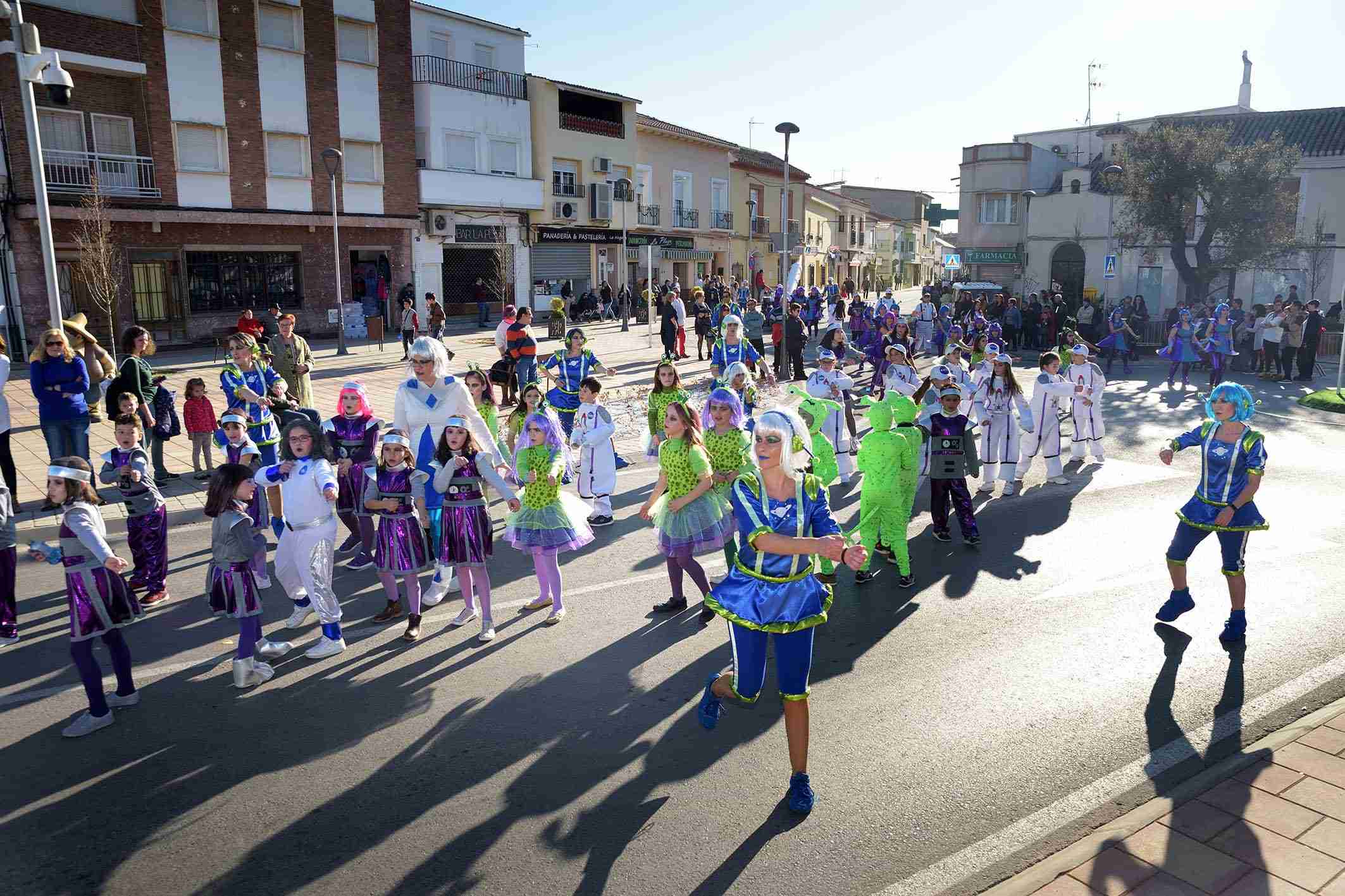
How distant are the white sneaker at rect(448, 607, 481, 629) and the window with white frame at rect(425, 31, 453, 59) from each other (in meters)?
29.7

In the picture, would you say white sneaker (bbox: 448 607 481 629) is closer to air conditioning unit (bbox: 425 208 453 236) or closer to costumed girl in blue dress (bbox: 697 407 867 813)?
costumed girl in blue dress (bbox: 697 407 867 813)

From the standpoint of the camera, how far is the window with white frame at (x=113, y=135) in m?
24.8

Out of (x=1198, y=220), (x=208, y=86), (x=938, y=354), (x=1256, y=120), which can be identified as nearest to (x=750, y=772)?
(x=938, y=354)

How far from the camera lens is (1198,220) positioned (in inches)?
1374

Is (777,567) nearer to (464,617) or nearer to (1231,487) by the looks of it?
(464,617)

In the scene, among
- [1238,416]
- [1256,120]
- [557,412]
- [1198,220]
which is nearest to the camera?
[1238,416]

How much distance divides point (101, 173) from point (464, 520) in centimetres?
2345

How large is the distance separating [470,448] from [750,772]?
3.13 meters

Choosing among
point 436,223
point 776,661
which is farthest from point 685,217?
point 776,661

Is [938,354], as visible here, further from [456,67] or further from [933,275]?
[933,275]

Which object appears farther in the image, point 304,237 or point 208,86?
point 304,237

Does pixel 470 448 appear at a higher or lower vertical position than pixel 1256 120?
lower

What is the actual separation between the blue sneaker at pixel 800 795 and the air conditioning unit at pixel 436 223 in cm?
3046

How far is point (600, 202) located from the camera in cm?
3872
